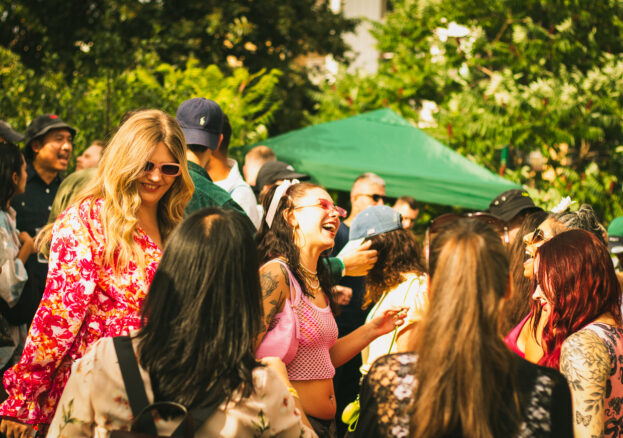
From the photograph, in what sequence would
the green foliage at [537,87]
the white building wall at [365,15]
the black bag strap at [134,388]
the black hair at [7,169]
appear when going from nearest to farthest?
the black bag strap at [134,388] < the black hair at [7,169] < the green foliage at [537,87] < the white building wall at [365,15]

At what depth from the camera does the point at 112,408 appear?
74.5 inches

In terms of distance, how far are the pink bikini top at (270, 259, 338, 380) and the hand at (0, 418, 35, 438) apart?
1.12 meters

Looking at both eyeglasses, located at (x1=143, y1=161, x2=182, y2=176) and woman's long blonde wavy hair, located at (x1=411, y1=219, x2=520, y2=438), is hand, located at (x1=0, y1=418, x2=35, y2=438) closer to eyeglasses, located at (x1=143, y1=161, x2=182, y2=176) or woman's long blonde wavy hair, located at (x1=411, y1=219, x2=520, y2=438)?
eyeglasses, located at (x1=143, y1=161, x2=182, y2=176)

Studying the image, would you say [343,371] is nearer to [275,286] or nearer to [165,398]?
[275,286]

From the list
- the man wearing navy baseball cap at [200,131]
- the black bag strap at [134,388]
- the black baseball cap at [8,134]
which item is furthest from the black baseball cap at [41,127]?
the black bag strap at [134,388]

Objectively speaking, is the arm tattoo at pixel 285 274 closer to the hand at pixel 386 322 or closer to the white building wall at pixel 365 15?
the hand at pixel 386 322

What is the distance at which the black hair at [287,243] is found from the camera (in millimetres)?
3303

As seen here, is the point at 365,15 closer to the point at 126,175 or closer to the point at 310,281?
the point at 310,281

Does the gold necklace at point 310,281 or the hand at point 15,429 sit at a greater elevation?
the gold necklace at point 310,281

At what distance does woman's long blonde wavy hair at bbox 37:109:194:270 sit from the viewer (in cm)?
266

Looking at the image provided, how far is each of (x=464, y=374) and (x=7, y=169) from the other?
348 cm

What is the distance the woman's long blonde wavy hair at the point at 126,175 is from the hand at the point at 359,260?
1171 mm


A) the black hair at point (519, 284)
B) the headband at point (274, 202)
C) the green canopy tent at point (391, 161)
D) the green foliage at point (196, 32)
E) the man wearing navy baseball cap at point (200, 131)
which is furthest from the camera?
the green foliage at point (196, 32)

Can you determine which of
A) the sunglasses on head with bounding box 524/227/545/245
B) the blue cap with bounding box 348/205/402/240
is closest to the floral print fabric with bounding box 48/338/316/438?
the blue cap with bounding box 348/205/402/240
